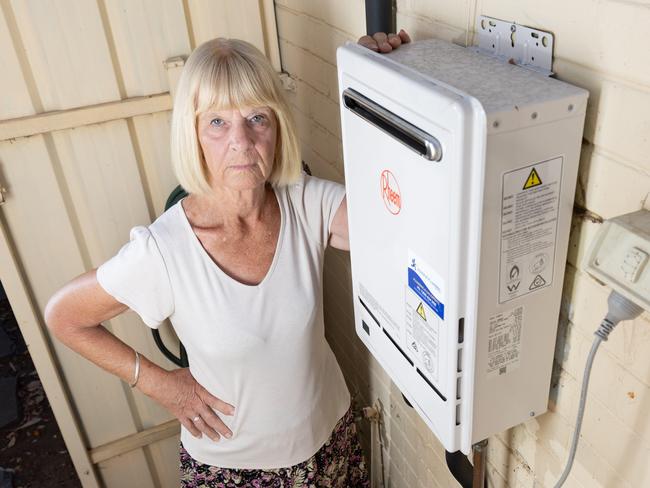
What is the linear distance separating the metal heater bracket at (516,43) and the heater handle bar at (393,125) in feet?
0.73

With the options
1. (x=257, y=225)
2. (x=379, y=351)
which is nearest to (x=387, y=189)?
(x=379, y=351)

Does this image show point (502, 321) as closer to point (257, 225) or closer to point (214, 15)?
point (257, 225)

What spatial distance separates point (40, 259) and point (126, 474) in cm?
100

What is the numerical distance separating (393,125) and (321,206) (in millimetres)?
634

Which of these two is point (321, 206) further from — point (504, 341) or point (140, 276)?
point (504, 341)

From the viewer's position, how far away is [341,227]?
1516 millimetres

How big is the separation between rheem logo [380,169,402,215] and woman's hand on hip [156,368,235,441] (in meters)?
0.82

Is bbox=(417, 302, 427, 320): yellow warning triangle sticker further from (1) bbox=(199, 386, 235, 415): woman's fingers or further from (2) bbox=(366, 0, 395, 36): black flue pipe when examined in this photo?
(1) bbox=(199, 386, 235, 415): woman's fingers

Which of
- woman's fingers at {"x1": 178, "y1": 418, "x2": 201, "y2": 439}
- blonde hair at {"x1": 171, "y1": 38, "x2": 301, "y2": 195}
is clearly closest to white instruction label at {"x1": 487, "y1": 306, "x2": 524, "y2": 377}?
blonde hair at {"x1": 171, "y1": 38, "x2": 301, "y2": 195}

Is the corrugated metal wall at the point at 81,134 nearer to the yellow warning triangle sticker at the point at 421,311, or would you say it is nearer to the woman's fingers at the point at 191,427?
the woman's fingers at the point at 191,427

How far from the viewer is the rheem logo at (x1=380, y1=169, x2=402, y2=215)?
97cm

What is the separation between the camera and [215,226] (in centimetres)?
148

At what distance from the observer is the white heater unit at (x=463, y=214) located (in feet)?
2.62

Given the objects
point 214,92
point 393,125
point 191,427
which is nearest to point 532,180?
point 393,125
